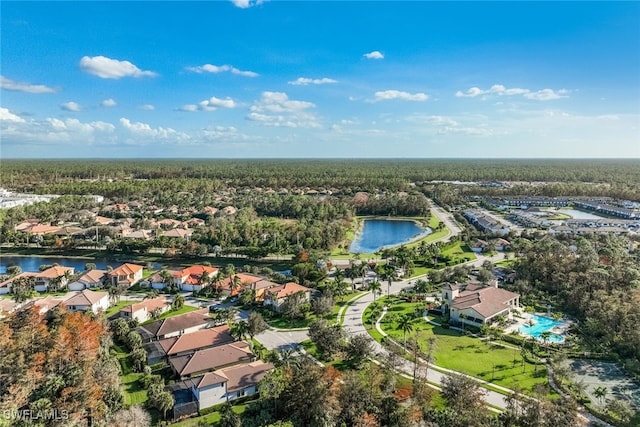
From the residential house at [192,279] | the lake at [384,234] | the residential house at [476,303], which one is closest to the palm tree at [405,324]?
the residential house at [476,303]

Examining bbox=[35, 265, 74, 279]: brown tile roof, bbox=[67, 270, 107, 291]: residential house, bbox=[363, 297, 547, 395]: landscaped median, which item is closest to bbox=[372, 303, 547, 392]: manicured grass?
bbox=[363, 297, 547, 395]: landscaped median

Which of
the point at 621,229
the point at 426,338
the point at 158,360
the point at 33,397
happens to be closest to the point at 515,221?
the point at 621,229

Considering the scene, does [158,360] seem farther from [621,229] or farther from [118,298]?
[621,229]

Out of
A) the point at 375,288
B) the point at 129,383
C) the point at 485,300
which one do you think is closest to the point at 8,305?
the point at 129,383

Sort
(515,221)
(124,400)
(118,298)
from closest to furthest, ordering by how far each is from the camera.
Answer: (124,400) → (118,298) → (515,221)

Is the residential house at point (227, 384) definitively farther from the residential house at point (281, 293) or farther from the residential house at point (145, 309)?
the residential house at point (145, 309)

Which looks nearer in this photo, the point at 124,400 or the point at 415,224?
the point at 124,400

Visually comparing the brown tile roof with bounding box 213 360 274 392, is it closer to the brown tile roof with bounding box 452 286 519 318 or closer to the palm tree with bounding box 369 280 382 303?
the palm tree with bounding box 369 280 382 303
